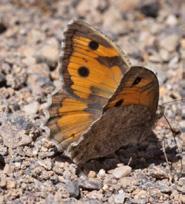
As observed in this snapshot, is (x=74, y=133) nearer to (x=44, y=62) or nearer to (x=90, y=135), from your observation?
(x=90, y=135)

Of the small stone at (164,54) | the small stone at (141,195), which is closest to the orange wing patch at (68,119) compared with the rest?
the small stone at (141,195)

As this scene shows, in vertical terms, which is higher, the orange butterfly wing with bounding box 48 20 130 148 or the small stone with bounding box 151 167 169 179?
the orange butterfly wing with bounding box 48 20 130 148

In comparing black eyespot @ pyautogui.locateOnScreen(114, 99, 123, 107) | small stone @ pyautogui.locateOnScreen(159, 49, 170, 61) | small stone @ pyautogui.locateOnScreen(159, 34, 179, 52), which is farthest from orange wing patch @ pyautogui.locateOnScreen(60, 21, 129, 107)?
small stone @ pyautogui.locateOnScreen(159, 34, 179, 52)

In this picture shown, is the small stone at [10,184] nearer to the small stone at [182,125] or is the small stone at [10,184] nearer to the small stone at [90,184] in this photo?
the small stone at [90,184]

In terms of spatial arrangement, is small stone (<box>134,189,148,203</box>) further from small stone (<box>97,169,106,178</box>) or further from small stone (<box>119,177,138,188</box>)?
small stone (<box>97,169,106,178</box>)

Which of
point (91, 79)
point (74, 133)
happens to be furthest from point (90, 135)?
point (91, 79)

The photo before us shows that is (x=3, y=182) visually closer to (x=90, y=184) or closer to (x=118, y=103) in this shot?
(x=90, y=184)

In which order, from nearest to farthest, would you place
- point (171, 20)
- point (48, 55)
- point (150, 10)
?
1. point (48, 55)
2. point (171, 20)
3. point (150, 10)

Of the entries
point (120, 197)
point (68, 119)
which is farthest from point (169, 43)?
point (120, 197)
